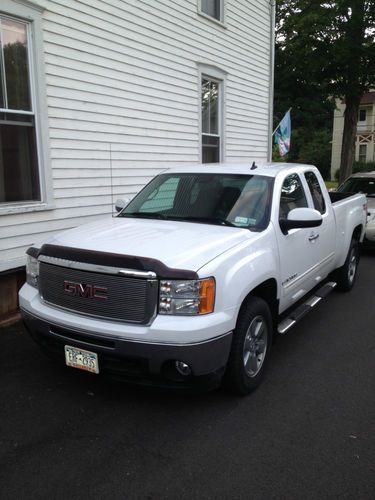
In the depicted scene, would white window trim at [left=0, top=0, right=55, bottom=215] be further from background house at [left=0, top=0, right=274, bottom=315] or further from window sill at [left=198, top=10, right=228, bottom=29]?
window sill at [left=198, top=10, right=228, bottom=29]

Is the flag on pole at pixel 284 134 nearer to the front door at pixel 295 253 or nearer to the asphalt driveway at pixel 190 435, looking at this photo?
the front door at pixel 295 253

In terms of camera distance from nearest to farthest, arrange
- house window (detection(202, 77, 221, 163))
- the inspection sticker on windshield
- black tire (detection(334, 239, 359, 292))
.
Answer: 1. the inspection sticker on windshield
2. black tire (detection(334, 239, 359, 292))
3. house window (detection(202, 77, 221, 163))

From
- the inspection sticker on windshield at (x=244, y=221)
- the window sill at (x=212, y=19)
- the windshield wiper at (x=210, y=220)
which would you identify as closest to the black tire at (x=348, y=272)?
the inspection sticker on windshield at (x=244, y=221)

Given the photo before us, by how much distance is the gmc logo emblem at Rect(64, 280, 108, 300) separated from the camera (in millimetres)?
3178

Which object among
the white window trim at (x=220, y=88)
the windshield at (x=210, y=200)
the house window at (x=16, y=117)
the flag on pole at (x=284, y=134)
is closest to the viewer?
the windshield at (x=210, y=200)

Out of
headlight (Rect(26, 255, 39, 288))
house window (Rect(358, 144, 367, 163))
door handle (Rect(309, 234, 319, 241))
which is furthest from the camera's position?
house window (Rect(358, 144, 367, 163))

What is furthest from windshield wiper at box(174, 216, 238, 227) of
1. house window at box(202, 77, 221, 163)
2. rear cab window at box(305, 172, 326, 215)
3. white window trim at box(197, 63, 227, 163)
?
house window at box(202, 77, 221, 163)

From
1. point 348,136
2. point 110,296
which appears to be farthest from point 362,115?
point 110,296

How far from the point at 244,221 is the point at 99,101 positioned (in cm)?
395

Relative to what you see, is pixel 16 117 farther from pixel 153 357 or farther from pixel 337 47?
pixel 337 47

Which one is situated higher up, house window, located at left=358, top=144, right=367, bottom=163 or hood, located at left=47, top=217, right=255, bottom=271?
house window, located at left=358, top=144, right=367, bottom=163

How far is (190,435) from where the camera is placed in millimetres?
3119

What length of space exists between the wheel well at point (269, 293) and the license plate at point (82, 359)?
1315 millimetres

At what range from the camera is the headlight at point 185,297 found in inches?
119
